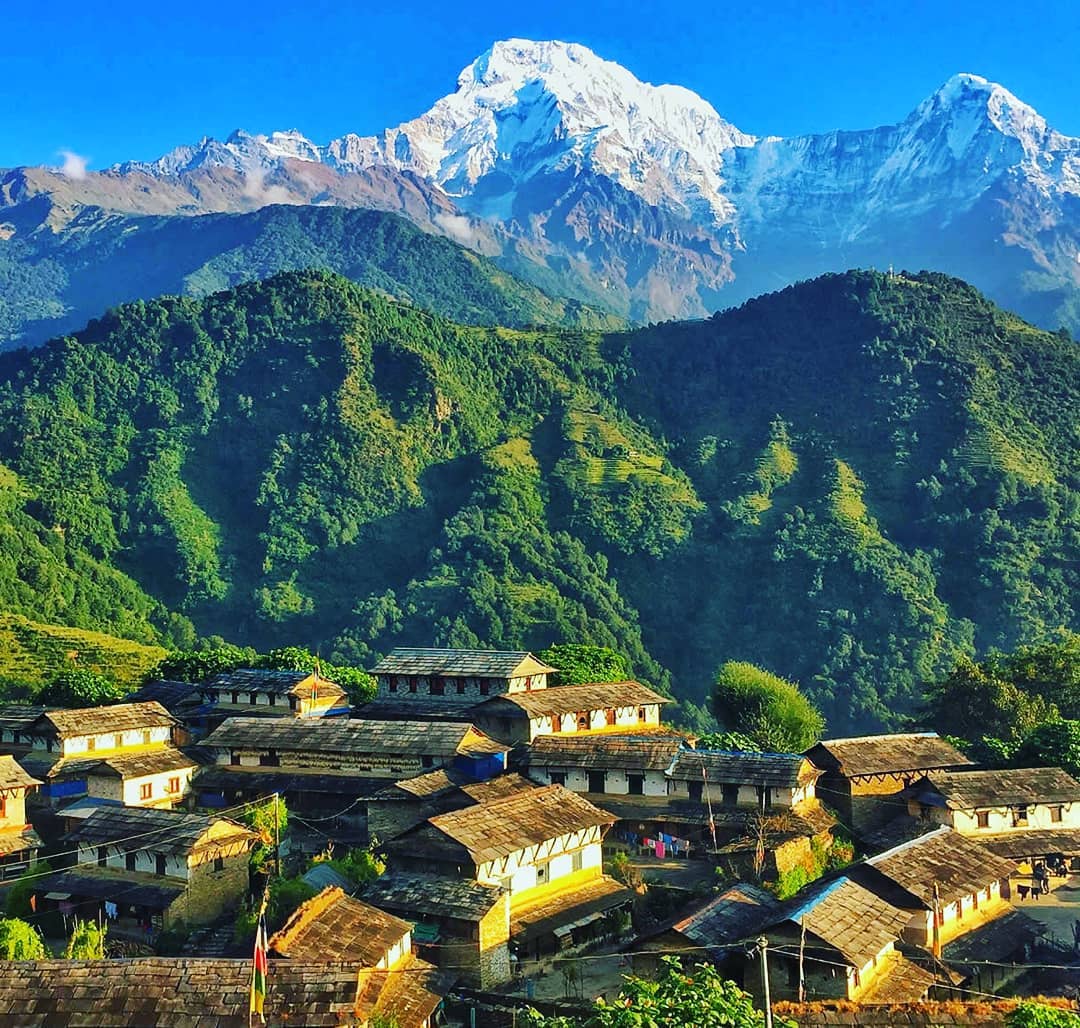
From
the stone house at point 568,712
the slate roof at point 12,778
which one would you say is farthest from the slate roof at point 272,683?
the slate roof at point 12,778

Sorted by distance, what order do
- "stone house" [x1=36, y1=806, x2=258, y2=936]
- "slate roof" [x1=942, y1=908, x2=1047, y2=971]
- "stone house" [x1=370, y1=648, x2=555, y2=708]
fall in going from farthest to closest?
"stone house" [x1=370, y1=648, x2=555, y2=708] → "stone house" [x1=36, y1=806, x2=258, y2=936] → "slate roof" [x1=942, y1=908, x2=1047, y2=971]

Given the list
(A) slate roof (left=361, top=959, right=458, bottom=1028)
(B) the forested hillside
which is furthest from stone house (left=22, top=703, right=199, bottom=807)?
(B) the forested hillside

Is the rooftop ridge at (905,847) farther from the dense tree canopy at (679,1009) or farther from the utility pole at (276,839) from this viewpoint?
the utility pole at (276,839)

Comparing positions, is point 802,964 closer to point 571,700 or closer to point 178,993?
point 178,993

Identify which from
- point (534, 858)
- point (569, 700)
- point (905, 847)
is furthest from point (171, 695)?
point (905, 847)

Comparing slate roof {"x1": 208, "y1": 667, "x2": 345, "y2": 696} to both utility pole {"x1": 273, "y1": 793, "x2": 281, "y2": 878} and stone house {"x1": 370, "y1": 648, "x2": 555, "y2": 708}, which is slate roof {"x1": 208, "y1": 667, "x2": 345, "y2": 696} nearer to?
stone house {"x1": 370, "y1": 648, "x2": 555, "y2": 708}
